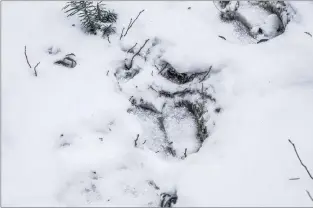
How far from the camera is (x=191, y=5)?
3.39 m

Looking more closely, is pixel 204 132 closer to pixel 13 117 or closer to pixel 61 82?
pixel 61 82

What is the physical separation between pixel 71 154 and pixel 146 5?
149cm

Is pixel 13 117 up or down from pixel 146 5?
down

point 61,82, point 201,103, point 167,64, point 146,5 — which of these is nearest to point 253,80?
point 201,103

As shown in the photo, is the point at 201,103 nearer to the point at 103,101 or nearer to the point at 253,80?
the point at 253,80

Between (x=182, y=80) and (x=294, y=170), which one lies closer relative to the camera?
(x=294, y=170)

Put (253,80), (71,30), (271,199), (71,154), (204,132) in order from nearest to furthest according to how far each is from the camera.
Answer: (271,199), (71,154), (204,132), (253,80), (71,30)

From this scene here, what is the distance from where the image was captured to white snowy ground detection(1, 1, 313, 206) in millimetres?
2402

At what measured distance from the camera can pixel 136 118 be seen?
2.78m

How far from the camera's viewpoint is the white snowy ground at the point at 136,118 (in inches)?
94.6

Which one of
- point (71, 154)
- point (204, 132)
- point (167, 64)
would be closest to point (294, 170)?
point (204, 132)

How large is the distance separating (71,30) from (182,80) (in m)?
0.94

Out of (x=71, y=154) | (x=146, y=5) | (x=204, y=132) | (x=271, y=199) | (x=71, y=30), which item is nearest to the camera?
(x=271, y=199)

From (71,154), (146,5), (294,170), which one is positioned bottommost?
(71,154)
